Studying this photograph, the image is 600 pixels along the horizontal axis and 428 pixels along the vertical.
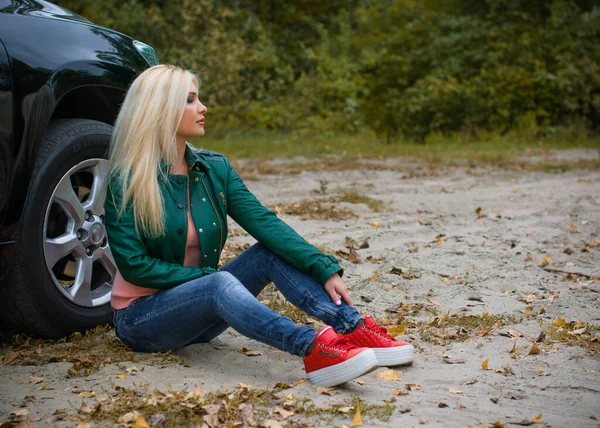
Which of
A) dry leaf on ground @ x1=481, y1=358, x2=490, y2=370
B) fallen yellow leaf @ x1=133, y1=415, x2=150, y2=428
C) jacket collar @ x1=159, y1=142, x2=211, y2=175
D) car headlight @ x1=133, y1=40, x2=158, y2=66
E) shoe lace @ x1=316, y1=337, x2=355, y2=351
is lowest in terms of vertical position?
dry leaf on ground @ x1=481, y1=358, x2=490, y2=370

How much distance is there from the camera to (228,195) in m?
3.96

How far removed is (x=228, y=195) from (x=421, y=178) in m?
7.18

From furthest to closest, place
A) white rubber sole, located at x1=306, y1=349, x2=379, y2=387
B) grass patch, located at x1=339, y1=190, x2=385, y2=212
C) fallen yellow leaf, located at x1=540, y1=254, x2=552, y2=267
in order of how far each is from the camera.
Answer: grass patch, located at x1=339, y1=190, x2=385, y2=212 → fallen yellow leaf, located at x1=540, y1=254, x2=552, y2=267 → white rubber sole, located at x1=306, y1=349, x2=379, y2=387

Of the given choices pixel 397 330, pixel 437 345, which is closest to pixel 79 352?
pixel 397 330

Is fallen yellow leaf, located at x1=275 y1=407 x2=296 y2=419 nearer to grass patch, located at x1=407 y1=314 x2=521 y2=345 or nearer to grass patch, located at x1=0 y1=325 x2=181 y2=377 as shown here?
grass patch, located at x1=0 y1=325 x2=181 y2=377

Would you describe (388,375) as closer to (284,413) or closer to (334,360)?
(334,360)

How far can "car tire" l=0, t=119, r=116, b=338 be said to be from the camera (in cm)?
379

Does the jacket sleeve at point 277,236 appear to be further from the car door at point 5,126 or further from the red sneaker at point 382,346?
the car door at point 5,126

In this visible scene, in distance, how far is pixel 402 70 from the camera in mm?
17984

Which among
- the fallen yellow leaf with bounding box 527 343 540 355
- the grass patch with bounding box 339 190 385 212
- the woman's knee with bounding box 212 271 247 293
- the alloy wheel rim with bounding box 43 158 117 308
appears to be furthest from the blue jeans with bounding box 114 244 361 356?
the grass patch with bounding box 339 190 385 212

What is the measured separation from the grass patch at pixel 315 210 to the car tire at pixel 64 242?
3.42 metres

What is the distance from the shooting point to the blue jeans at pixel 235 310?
11.4 ft

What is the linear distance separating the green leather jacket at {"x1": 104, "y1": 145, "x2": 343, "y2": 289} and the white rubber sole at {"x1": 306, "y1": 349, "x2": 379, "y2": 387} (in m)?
0.47

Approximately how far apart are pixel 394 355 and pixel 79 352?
58.8 inches
